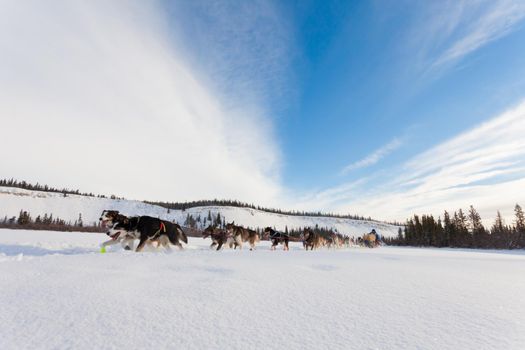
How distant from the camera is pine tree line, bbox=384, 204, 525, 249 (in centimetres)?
5028

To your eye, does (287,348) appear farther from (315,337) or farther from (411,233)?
(411,233)

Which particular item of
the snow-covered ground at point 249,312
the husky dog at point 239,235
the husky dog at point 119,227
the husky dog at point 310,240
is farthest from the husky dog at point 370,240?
the snow-covered ground at point 249,312

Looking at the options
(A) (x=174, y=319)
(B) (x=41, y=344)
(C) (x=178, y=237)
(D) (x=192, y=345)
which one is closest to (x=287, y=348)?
(D) (x=192, y=345)

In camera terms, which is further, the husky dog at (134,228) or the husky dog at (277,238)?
the husky dog at (277,238)

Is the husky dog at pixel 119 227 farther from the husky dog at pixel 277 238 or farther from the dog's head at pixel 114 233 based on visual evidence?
the husky dog at pixel 277 238

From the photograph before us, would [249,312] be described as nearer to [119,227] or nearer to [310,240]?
[119,227]

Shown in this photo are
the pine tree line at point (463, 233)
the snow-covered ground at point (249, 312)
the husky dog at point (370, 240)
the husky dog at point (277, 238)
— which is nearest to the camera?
the snow-covered ground at point (249, 312)

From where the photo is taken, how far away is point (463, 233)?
59750 mm

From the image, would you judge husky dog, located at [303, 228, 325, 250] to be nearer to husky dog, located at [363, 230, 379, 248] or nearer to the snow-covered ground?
husky dog, located at [363, 230, 379, 248]

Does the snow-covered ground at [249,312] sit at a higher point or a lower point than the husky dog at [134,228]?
lower

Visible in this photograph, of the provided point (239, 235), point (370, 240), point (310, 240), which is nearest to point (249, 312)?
point (239, 235)

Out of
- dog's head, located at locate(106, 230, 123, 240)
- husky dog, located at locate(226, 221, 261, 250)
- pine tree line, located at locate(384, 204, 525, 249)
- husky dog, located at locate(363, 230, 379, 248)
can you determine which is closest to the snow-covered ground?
dog's head, located at locate(106, 230, 123, 240)

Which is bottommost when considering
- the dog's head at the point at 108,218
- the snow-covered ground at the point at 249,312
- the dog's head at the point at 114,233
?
the snow-covered ground at the point at 249,312

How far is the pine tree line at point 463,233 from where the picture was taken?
1980 inches
